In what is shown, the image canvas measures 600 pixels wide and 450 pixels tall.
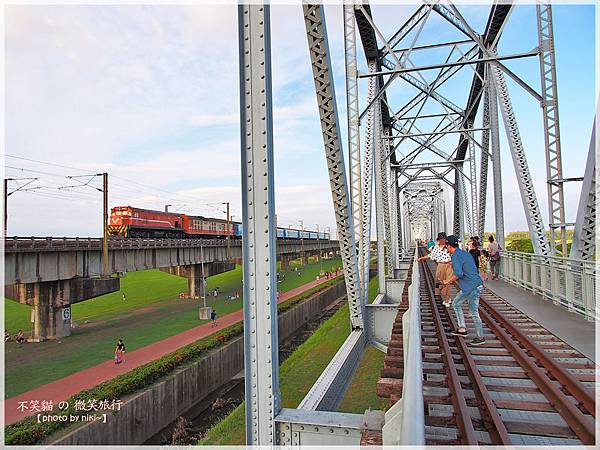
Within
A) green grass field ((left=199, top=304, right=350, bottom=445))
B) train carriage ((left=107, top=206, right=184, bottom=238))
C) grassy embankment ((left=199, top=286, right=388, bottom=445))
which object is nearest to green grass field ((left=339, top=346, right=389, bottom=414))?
grassy embankment ((left=199, top=286, right=388, bottom=445))

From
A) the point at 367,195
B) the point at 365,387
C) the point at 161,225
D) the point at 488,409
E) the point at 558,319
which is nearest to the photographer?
the point at 488,409

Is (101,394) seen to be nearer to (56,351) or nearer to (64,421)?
(64,421)

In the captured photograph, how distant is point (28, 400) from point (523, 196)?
17.3 m

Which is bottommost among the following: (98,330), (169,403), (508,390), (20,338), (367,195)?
(169,403)

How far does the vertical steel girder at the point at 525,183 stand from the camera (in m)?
11.3

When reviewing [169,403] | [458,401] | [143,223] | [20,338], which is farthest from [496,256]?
[143,223]

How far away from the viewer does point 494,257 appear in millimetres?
15414

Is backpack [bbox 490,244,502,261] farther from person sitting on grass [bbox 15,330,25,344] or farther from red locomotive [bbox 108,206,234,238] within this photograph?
red locomotive [bbox 108,206,234,238]

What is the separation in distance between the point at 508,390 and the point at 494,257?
12166 mm

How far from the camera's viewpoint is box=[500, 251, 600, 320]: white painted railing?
7545 mm

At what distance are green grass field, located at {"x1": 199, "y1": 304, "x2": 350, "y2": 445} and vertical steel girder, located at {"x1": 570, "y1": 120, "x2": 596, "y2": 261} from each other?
865 cm

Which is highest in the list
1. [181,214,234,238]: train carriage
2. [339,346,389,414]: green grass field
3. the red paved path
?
[181,214,234,238]: train carriage

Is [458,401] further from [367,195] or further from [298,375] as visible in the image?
[367,195]

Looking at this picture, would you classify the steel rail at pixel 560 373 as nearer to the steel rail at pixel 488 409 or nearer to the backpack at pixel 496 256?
the steel rail at pixel 488 409
